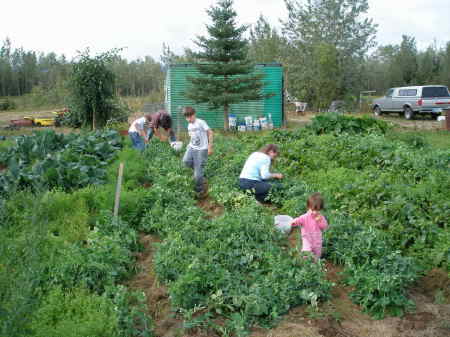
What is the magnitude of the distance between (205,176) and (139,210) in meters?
2.73

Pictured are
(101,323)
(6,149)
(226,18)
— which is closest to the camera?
(101,323)

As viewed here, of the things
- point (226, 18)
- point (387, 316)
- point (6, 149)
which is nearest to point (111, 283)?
point (387, 316)

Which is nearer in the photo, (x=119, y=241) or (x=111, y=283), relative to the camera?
(x=111, y=283)

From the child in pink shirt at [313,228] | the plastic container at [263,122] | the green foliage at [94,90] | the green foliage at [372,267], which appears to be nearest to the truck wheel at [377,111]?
the plastic container at [263,122]

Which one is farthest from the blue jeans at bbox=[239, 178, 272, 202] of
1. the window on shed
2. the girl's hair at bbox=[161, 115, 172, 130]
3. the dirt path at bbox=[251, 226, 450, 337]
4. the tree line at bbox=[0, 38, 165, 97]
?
the tree line at bbox=[0, 38, 165, 97]

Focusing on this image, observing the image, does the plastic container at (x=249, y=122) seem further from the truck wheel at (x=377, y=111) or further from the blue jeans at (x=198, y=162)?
the blue jeans at (x=198, y=162)

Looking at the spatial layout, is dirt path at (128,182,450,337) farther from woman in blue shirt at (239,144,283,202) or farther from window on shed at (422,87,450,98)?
window on shed at (422,87,450,98)

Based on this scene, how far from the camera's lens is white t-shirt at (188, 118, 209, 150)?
8.53 m

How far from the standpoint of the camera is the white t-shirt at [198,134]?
8.53 meters

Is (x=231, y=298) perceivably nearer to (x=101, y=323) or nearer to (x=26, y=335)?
(x=101, y=323)

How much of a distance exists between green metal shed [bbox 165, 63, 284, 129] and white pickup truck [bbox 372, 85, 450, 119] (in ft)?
23.2

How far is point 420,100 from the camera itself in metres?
22.4

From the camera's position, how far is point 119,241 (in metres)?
5.43

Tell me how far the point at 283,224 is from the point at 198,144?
3224 mm
